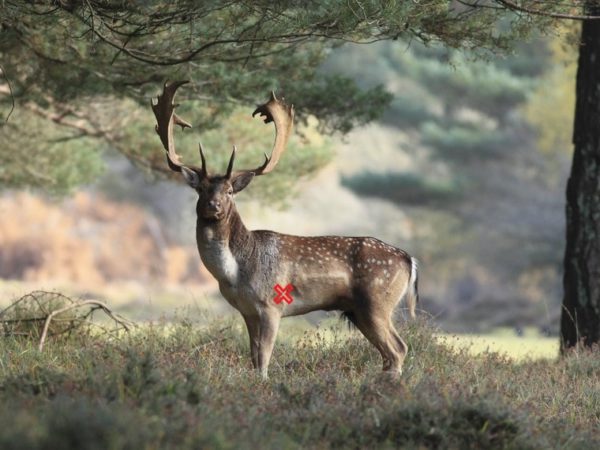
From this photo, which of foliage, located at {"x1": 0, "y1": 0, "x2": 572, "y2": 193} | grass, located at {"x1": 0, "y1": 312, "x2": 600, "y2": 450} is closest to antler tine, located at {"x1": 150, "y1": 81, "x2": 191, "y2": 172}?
foliage, located at {"x1": 0, "y1": 0, "x2": 572, "y2": 193}

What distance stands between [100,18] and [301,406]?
11.7 ft

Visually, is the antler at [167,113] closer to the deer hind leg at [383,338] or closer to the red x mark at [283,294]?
the red x mark at [283,294]

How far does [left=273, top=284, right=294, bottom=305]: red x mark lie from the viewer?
8148mm

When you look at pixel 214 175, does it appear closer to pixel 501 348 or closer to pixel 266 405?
pixel 266 405

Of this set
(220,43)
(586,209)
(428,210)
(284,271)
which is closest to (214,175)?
(284,271)

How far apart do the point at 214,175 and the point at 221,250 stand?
1.63 ft

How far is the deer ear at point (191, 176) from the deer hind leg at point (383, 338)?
142 centimetres

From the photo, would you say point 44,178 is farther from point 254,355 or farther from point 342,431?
point 342,431

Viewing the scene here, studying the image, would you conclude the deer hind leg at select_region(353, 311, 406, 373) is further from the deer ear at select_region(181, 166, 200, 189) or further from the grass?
the deer ear at select_region(181, 166, 200, 189)

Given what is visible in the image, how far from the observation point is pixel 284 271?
8.20 metres

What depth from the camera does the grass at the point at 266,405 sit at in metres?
5.16

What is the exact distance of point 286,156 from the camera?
50.9ft

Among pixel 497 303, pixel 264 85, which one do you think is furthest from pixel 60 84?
pixel 497 303

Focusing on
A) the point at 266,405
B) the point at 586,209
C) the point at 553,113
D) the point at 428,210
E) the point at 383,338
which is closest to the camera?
the point at 266,405
